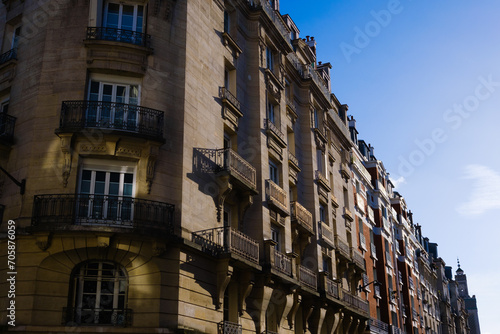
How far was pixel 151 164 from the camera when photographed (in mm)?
19234

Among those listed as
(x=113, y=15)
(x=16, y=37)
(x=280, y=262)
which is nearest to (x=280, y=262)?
(x=280, y=262)

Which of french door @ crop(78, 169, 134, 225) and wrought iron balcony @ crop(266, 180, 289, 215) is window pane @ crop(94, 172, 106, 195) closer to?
french door @ crop(78, 169, 134, 225)

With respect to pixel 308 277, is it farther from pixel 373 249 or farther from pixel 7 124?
pixel 373 249

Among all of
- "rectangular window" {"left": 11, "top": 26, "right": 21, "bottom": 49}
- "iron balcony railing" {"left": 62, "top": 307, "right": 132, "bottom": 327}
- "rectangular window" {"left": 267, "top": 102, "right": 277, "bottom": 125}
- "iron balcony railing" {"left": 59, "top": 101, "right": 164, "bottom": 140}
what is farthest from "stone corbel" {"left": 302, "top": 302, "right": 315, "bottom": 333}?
"rectangular window" {"left": 11, "top": 26, "right": 21, "bottom": 49}

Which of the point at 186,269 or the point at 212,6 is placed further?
the point at 212,6

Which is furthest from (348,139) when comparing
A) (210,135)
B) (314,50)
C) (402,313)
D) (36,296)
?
(36,296)

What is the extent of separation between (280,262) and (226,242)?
508 cm

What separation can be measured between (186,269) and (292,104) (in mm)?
16518

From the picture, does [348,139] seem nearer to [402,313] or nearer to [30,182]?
[402,313]

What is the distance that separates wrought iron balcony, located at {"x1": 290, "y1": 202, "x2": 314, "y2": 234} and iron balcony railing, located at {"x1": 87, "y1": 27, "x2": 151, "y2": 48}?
12462 millimetres

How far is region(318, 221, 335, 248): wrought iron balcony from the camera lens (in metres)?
32.7

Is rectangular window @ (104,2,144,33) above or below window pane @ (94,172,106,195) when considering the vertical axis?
above

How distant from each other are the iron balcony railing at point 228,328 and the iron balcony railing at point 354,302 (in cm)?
1346

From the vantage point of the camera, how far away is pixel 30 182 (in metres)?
18.6
